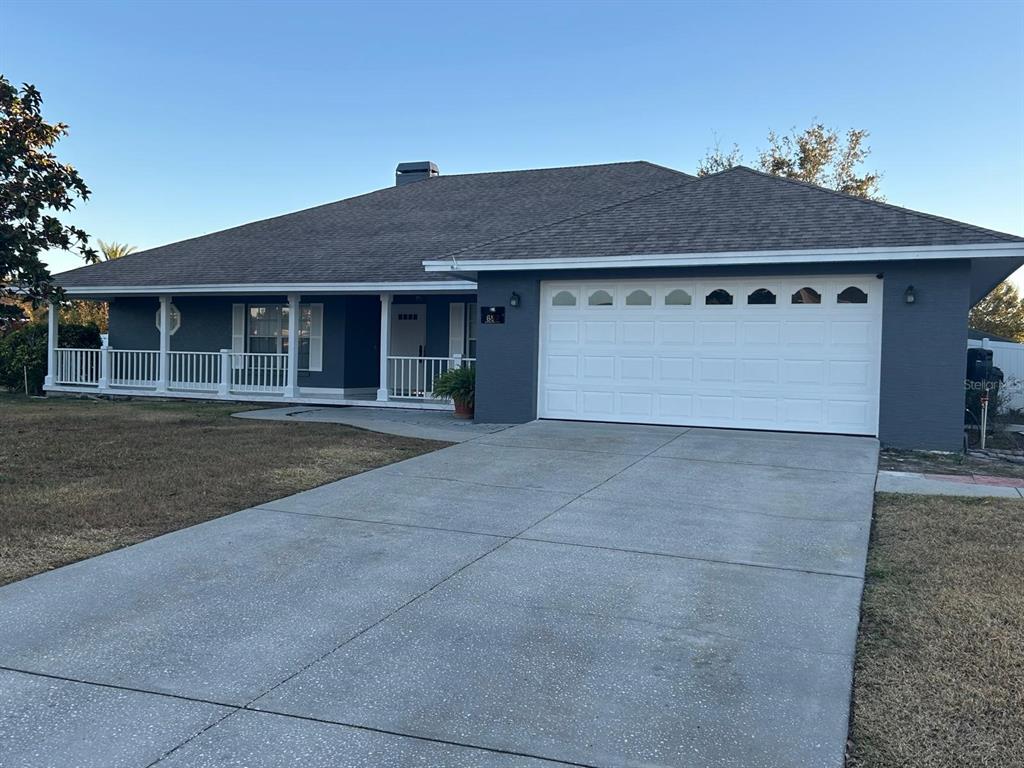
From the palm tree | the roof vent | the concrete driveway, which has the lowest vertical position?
the concrete driveway

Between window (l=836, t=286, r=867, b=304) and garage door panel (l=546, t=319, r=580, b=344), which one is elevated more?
window (l=836, t=286, r=867, b=304)

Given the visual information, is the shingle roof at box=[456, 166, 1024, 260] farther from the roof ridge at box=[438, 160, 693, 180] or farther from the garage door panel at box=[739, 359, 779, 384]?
the roof ridge at box=[438, 160, 693, 180]

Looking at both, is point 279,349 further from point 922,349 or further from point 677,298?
point 922,349

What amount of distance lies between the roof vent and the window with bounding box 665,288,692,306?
13407 mm

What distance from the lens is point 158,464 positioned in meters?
9.28

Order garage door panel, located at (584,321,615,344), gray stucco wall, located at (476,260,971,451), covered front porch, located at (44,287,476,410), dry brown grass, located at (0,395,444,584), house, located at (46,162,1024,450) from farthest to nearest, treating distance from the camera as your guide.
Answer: covered front porch, located at (44,287,476,410) < garage door panel, located at (584,321,615,344) < house, located at (46,162,1024,450) < gray stucco wall, located at (476,260,971,451) < dry brown grass, located at (0,395,444,584)

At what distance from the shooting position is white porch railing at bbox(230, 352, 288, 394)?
18.3 metres

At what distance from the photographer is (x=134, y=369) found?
19.8 metres

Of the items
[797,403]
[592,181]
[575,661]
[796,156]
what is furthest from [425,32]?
[796,156]

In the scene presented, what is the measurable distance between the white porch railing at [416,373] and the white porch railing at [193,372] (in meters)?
4.17

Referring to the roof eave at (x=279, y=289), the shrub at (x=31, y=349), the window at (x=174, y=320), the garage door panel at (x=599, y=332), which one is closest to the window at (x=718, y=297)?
the garage door panel at (x=599, y=332)

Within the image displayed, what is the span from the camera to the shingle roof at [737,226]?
11.0 meters

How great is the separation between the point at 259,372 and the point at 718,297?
36.1 ft

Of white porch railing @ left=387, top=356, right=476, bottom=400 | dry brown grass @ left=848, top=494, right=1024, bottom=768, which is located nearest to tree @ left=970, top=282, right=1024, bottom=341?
white porch railing @ left=387, top=356, right=476, bottom=400
